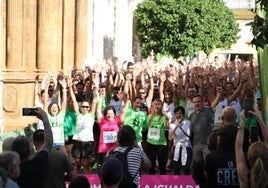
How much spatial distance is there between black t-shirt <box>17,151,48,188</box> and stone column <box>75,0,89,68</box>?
22.4m

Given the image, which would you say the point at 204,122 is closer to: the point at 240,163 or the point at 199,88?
the point at 199,88

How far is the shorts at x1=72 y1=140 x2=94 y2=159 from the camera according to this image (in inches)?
681

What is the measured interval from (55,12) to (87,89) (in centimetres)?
884

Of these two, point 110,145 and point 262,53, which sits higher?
point 262,53

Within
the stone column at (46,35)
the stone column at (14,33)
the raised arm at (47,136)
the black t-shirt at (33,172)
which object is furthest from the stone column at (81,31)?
the black t-shirt at (33,172)

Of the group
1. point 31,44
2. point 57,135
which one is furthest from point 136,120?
point 31,44

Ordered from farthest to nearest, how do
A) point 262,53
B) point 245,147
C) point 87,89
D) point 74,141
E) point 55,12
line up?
point 55,12, point 87,89, point 74,141, point 262,53, point 245,147

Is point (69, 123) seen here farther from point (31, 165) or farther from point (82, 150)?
point (31, 165)

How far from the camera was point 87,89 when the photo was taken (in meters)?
19.8

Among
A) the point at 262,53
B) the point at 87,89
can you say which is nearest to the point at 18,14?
the point at 87,89

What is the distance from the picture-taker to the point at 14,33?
2605 centimetres

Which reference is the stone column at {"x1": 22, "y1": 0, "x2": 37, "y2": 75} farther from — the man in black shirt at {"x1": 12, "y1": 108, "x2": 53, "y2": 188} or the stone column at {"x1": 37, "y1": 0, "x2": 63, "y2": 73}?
the man in black shirt at {"x1": 12, "y1": 108, "x2": 53, "y2": 188}

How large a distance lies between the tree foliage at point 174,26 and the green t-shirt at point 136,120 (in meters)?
33.1

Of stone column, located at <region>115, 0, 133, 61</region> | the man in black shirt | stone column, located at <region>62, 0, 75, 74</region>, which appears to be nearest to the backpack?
the man in black shirt
